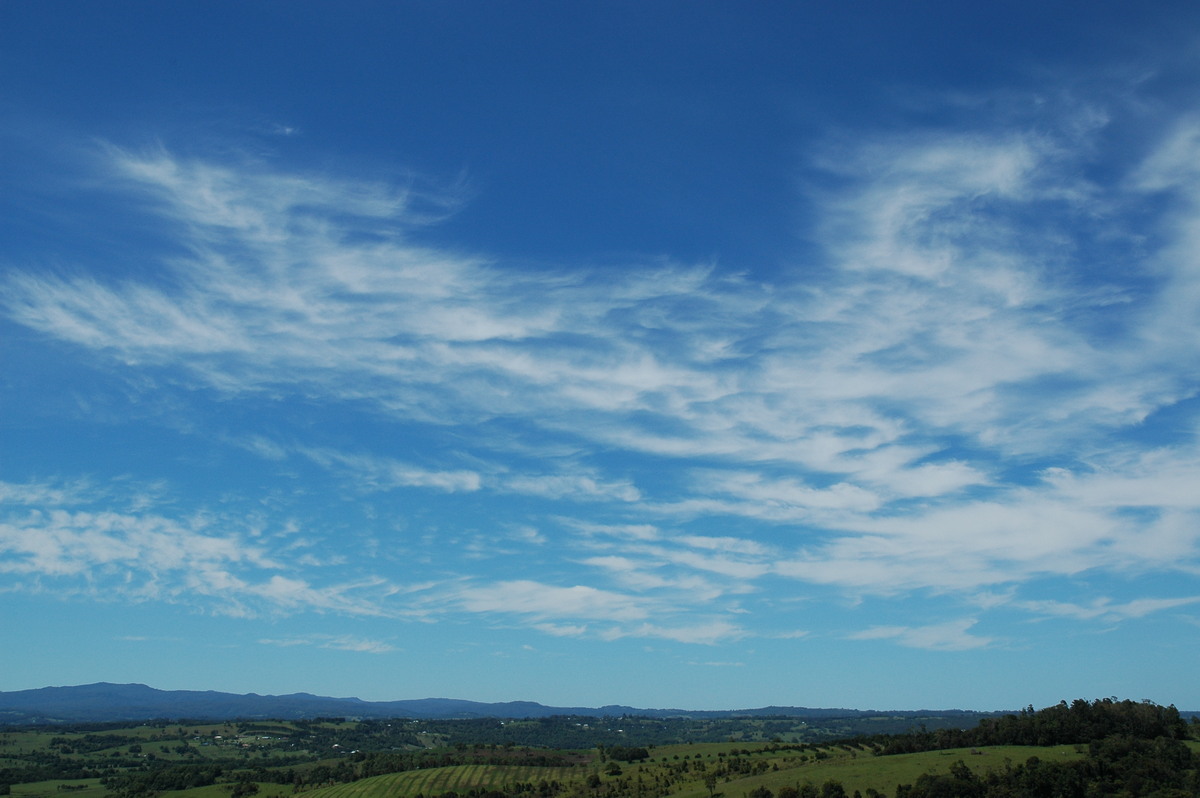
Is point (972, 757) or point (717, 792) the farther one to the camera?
point (717, 792)

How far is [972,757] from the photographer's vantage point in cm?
13838

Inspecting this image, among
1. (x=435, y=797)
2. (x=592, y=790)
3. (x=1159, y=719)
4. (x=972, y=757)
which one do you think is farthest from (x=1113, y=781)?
(x=435, y=797)

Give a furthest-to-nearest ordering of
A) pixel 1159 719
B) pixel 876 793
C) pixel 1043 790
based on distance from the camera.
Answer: pixel 1159 719, pixel 876 793, pixel 1043 790

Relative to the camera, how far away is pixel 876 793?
12288cm

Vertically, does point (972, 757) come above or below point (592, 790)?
above

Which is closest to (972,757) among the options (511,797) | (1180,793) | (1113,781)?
(1113,781)

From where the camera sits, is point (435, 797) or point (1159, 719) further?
point (435, 797)

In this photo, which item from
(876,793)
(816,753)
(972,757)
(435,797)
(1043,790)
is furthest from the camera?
(435,797)

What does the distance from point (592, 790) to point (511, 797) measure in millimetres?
20849

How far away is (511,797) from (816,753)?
76.4 meters

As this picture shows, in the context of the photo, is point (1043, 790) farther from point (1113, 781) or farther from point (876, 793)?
point (876, 793)

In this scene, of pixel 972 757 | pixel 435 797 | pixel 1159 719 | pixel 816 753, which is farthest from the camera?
pixel 435 797

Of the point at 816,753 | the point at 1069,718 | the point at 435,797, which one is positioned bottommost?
the point at 435,797

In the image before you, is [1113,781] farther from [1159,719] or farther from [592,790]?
[592,790]
